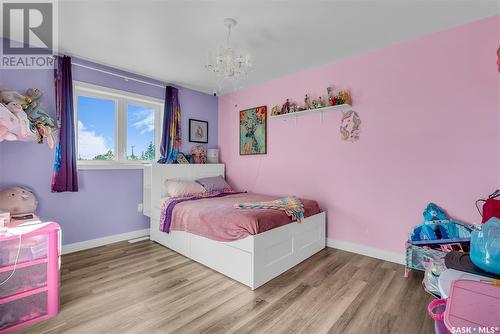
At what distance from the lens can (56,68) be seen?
2.91 metres

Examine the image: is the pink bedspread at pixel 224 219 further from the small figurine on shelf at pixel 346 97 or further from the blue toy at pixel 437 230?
the small figurine on shelf at pixel 346 97

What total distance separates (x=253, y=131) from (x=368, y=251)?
8.00 ft

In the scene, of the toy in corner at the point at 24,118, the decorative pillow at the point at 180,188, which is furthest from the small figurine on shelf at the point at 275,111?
the toy in corner at the point at 24,118

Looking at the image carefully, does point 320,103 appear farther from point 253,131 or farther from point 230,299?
point 230,299

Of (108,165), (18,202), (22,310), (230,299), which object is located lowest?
(230,299)

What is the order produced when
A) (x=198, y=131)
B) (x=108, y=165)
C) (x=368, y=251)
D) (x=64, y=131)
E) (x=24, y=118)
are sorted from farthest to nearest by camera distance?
(x=198, y=131) → (x=108, y=165) → (x=368, y=251) → (x=64, y=131) → (x=24, y=118)

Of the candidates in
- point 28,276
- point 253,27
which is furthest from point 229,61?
point 28,276

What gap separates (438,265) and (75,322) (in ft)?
9.53

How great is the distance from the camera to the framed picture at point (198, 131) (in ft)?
14.2

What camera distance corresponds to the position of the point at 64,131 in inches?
115

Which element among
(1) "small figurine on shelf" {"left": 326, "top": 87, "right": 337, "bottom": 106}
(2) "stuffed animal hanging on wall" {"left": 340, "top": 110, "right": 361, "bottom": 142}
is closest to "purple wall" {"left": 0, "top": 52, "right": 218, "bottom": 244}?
(1) "small figurine on shelf" {"left": 326, "top": 87, "right": 337, "bottom": 106}

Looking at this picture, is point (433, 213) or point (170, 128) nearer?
point (433, 213)

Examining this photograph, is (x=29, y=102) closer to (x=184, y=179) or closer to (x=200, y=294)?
(x=184, y=179)

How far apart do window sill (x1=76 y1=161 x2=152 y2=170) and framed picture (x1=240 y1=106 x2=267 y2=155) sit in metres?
1.60
